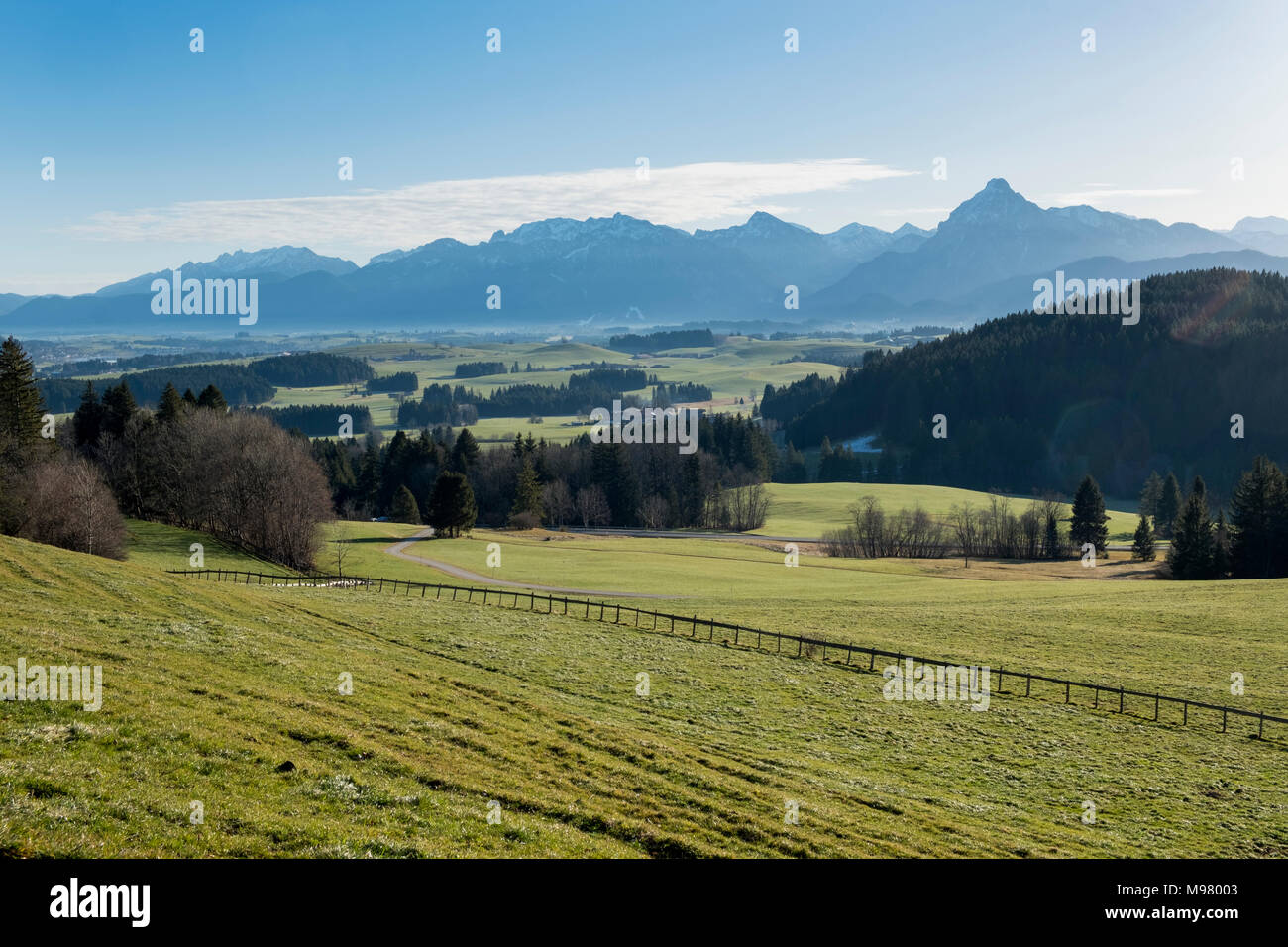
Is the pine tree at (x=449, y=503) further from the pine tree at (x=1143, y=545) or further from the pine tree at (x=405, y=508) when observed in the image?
the pine tree at (x=1143, y=545)

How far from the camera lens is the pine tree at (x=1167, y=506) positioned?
126688 millimetres

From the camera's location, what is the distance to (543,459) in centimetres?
13388

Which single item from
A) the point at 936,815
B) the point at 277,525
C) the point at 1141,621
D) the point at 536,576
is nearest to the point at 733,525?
the point at 536,576

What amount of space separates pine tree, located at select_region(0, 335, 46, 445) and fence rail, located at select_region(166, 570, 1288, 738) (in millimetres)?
23616

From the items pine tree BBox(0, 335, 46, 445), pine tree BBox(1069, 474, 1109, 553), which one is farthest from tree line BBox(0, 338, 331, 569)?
pine tree BBox(1069, 474, 1109, 553)

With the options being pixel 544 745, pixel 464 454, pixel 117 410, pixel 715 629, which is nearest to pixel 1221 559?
pixel 715 629

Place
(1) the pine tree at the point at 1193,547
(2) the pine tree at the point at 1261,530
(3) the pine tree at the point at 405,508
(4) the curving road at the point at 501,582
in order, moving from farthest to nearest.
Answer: (3) the pine tree at the point at 405,508
(1) the pine tree at the point at 1193,547
(2) the pine tree at the point at 1261,530
(4) the curving road at the point at 501,582

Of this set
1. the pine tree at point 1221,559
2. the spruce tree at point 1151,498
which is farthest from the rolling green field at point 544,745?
the spruce tree at point 1151,498

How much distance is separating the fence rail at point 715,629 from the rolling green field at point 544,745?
1.67 m

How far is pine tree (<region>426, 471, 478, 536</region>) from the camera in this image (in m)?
93.9
